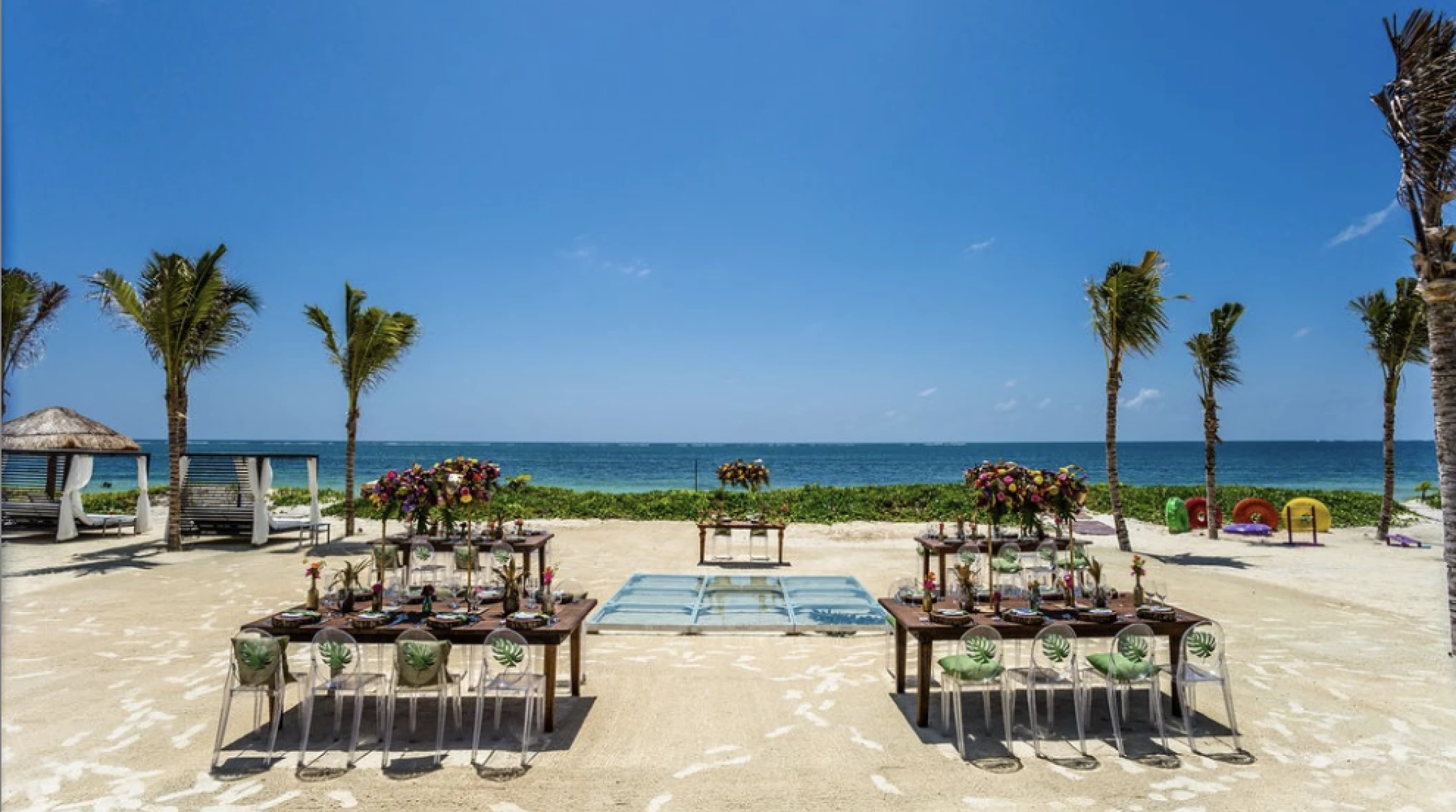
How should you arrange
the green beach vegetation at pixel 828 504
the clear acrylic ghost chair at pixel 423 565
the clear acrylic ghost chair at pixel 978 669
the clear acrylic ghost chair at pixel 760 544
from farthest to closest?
the green beach vegetation at pixel 828 504 < the clear acrylic ghost chair at pixel 760 544 < the clear acrylic ghost chair at pixel 423 565 < the clear acrylic ghost chair at pixel 978 669

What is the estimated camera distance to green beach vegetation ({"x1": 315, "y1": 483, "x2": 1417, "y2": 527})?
81.9 feet

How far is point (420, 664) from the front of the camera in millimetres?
6445

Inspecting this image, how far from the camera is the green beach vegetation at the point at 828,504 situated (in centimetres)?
2497

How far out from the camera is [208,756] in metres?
6.36

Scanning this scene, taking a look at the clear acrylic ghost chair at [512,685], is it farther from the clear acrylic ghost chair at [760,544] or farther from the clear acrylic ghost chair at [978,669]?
the clear acrylic ghost chair at [760,544]

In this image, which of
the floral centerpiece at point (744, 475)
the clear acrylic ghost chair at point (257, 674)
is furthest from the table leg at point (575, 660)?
the floral centerpiece at point (744, 475)

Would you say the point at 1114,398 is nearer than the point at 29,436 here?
Yes

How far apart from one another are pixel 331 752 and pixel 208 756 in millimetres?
903

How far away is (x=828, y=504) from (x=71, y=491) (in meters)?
20.2

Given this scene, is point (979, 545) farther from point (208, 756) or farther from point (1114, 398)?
point (208, 756)

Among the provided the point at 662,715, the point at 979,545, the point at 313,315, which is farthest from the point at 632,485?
the point at 662,715

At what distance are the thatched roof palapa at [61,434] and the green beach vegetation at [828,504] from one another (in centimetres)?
638

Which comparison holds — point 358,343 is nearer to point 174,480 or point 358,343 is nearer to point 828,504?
point 174,480

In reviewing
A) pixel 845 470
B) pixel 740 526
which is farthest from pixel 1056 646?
pixel 845 470
